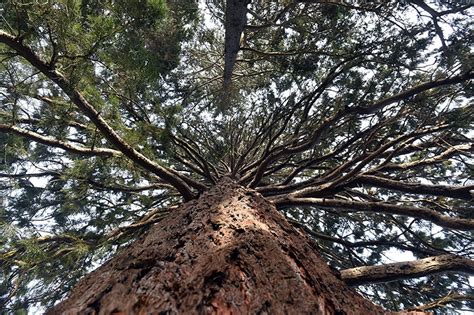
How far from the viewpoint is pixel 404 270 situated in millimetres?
2340

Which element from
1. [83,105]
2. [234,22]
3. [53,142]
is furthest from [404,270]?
[53,142]

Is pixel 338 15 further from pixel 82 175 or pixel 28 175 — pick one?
pixel 28 175

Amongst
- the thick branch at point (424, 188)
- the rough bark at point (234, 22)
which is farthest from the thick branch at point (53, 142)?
the thick branch at point (424, 188)

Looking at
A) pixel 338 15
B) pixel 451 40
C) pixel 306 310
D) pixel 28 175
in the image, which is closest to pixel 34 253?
pixel 28 175

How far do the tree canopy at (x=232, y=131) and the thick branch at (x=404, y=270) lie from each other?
1.0 inches

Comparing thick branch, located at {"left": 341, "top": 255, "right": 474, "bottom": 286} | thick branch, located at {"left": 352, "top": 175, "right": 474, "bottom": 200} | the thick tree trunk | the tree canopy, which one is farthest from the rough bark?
thick branch, located at {"left": 341, "top": 255, "right": 474, "bottom": 286}

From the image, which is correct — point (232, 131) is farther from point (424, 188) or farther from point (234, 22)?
point (424, 188)

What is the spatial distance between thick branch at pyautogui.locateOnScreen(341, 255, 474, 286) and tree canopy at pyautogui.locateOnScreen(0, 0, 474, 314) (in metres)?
0.02

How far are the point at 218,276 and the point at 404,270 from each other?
1.52 m

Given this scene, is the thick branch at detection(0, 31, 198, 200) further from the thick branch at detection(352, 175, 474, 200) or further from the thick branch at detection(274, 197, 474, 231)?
the thick branch at detection(352, 175, 474, 200)

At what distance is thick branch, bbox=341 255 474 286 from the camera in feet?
7.57

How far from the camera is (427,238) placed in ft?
16.0

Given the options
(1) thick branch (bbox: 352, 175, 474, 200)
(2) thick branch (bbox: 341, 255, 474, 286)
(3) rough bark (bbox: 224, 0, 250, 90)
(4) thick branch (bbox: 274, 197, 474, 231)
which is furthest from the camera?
(3) rough bark (bbox: 224, 0, 250, 90)

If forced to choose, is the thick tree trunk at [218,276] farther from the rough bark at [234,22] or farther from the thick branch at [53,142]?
the rough bark at [234,22]
